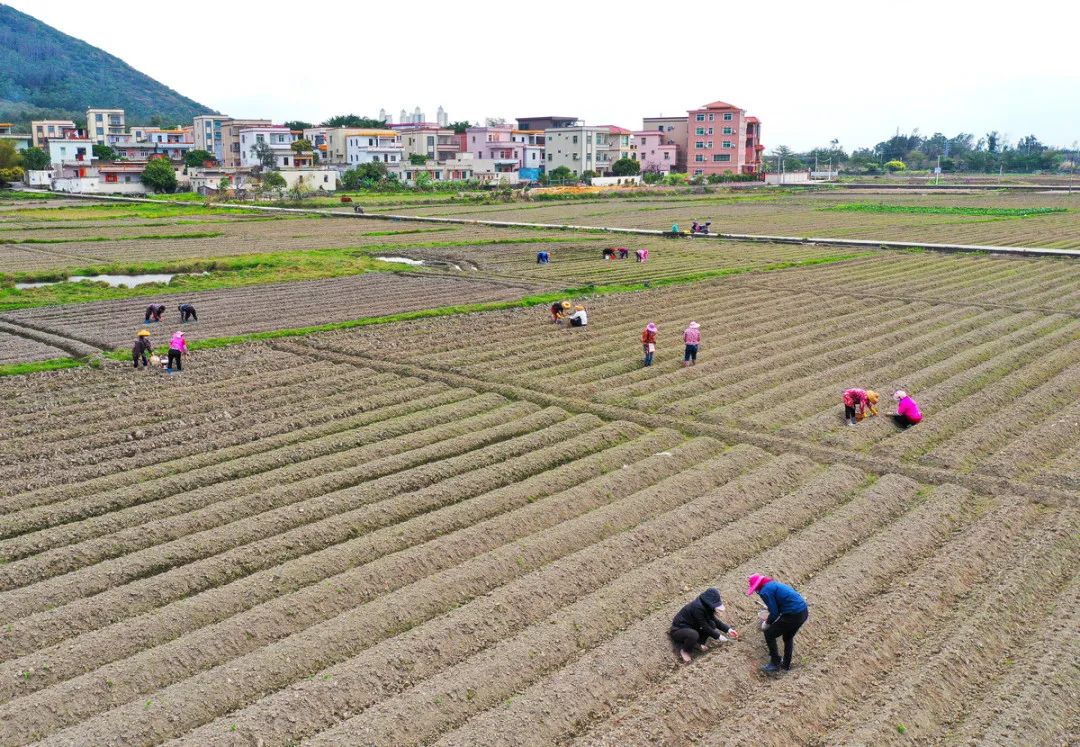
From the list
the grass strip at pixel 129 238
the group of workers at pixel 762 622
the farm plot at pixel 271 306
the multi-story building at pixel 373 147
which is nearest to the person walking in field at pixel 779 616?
the group of workers at pixel 762 622

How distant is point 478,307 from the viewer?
32531 millimetres

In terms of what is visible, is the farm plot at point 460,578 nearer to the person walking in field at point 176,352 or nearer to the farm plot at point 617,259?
the person walking in field at point 176,352

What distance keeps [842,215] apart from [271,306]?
54.7 metres

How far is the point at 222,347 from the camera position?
26344 mm

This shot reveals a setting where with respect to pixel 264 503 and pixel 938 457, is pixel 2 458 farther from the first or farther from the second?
pixel 938 457

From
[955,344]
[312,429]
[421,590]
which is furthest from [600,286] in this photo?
[421,590]

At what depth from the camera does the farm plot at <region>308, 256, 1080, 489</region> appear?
60.4 ft

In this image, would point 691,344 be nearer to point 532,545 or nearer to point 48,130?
point 532,545

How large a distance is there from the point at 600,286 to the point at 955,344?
1399 cm

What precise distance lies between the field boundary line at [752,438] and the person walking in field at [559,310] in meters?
6.65

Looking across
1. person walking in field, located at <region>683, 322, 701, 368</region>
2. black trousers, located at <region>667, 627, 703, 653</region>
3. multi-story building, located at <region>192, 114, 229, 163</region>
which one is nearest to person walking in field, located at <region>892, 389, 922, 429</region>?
person walking in field, located at <region>683, 322, 701, 368</region>

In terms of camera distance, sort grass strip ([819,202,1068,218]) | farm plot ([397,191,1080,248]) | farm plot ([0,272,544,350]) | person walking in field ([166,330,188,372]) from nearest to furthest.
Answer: person walking in field ([166,330,188,372]) → farm plot ([0,272,544,350]) → farm plot ([397,191,1080,248]) → grass strip ([819,202,1068,218])

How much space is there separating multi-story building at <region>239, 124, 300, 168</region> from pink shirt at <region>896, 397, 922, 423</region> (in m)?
107

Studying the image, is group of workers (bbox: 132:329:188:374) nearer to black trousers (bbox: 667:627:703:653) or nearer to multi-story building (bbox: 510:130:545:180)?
black trousers (bbox: 667:627:703:653)
